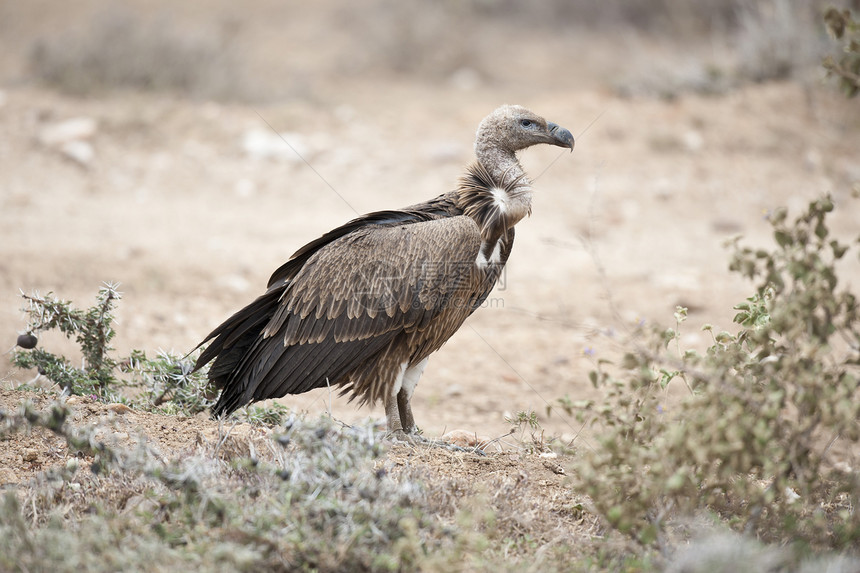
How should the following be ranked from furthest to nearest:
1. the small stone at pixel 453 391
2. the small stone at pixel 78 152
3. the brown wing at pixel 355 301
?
1. the small stone at pixel 78 152
2. the small stone at pixel 453 391
3. the brown wing at pixel 355 301

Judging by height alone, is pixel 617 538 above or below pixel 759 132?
below

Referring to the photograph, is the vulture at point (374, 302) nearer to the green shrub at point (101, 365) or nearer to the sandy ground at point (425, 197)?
the green shrub at point (101, 365)

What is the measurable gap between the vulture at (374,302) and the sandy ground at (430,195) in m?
1.93

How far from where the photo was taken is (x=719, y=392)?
9.44 ft

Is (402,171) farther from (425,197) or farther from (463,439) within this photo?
(463,439)

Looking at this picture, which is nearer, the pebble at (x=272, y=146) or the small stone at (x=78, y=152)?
the small stone at (x=78, y=152)

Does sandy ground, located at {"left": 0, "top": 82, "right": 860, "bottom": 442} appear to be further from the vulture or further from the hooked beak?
the hooked beak

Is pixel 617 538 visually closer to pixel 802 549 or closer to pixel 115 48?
pixel 802 549

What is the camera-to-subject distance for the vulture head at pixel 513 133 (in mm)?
4793

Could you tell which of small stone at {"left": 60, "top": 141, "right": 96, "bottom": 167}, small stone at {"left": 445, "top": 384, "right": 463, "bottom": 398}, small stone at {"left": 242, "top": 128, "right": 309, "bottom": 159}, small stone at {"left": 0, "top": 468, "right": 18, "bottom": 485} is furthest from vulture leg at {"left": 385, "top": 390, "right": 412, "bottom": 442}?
small stone at {"left": 60, "top": 141, "right": 96, "bottom": 167}

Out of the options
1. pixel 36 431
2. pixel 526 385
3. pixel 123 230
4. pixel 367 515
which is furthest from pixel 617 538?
pixel 123 230

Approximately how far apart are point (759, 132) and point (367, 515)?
9.14 meters

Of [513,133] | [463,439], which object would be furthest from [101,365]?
[513,133]

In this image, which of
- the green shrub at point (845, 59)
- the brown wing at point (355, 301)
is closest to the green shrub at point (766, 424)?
the green shrub at point (845, 59)
